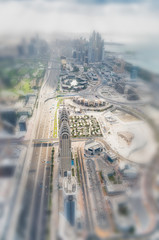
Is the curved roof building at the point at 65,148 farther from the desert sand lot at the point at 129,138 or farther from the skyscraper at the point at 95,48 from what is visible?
the skyscraper at the point at 95,48

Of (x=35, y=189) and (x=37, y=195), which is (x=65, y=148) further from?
(x=37, y=195)

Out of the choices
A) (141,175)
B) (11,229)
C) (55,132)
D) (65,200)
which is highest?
(141,175)

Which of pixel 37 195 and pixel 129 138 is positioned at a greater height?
pixel 129 138

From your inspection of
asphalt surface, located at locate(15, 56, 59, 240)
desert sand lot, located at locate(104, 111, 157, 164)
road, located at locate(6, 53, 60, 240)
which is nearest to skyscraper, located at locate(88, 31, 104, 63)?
desert sand lot, located at locate(104, 111, 157, 164)

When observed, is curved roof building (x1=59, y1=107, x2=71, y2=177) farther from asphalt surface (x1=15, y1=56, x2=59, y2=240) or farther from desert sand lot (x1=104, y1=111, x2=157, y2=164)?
desert sand lot (x1=104, y1=111, x2=157, y2=164)

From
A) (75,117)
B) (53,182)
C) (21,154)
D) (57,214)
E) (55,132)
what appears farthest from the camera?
(75,117)

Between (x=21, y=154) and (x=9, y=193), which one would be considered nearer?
(x=9, y=193)

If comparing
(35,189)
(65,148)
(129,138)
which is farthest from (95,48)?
(35,189)

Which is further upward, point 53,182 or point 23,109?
point 23,109

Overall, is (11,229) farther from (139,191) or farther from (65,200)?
(139,191)

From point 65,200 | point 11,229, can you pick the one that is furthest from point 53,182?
point 11,229

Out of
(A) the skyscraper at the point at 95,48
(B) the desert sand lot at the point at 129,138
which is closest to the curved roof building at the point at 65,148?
(B) the desert sand lot at the point at 129,138
